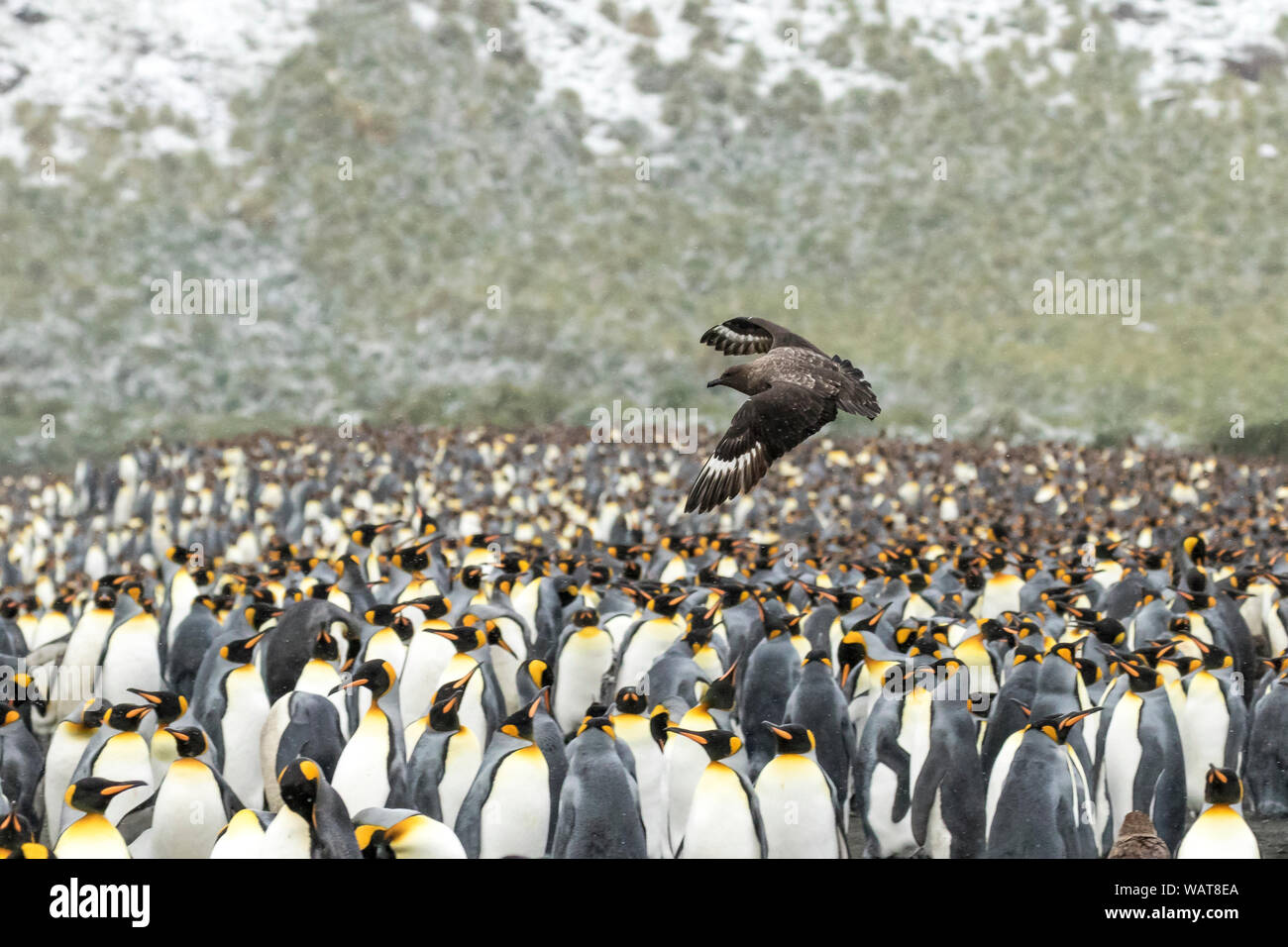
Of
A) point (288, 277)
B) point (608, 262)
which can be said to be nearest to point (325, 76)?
point (288, 277)

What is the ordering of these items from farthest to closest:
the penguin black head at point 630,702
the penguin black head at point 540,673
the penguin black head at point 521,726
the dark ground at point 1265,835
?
1. the penguin black head at point 540,673
2. the dark ground at point 1265,835
3. the penguin black head at point 630,702
4. the penguin black head at point 521,726

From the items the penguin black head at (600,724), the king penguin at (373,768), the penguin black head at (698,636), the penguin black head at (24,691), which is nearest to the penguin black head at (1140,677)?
the penguin black head at (698,636)

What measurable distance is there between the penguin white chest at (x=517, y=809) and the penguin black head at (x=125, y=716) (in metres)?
1.57

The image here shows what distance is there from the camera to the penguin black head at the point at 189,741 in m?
5.27

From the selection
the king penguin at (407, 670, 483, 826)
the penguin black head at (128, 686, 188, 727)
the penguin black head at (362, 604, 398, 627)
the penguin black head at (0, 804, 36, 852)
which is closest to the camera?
the penguin black head at (0, 804, 36, 852)

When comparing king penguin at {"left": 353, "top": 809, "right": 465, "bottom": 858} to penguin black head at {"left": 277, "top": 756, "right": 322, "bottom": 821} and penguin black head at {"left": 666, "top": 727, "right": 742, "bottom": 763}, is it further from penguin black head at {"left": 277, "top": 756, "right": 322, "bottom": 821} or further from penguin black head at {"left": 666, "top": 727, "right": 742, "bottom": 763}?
penguin black head at {"left": 666, "top": 727, "right": 742, "bottom": 763}

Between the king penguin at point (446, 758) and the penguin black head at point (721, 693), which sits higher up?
the penguin black head at point (721, 693)

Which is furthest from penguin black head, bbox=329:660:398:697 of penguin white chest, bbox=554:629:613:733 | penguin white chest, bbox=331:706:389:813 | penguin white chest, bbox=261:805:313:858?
penguin white chest, bbox=554:629:613:733

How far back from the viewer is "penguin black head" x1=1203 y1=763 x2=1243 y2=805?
4.38 m

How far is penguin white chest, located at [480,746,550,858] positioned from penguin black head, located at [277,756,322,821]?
119 centimetres

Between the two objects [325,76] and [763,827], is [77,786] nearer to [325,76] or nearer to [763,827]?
[763,827]

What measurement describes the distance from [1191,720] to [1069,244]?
34512 millimetres

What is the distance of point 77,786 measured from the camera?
4438 millimetres

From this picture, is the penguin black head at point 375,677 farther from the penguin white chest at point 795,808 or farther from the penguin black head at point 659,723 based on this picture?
the penguin white chest at point 795,808
